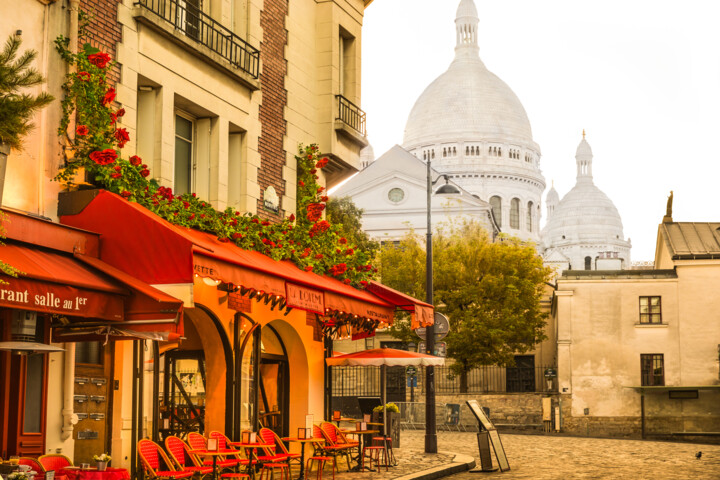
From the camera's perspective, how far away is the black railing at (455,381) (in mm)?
51250

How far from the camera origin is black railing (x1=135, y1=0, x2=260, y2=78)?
16.5m

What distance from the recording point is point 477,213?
84.1 meters

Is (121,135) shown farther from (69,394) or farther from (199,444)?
(199,444)

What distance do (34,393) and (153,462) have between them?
204 centimetres

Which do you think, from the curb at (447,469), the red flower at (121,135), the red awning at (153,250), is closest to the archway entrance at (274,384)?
the curb at (447,469)

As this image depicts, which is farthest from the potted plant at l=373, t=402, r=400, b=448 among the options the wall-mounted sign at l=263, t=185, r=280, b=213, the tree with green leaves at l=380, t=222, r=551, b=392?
the tree with green leaves at l=380, t=222, r=551, b=392

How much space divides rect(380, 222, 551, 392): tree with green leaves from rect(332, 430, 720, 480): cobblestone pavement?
16.1 m

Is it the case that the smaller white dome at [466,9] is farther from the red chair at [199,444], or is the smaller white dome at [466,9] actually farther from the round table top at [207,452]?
the round table top at [207,452]

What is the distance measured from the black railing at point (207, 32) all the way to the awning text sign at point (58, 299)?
5.54m

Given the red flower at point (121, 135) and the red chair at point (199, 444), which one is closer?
the red flower at point (121, 135)

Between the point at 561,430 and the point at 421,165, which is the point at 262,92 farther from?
the point at 421,165

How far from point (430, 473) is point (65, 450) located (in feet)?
27.8

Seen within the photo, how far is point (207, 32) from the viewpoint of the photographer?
1762 cm

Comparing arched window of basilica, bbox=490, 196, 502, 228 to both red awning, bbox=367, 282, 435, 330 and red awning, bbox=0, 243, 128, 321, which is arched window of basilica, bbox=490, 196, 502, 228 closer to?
red awning, bbox=367, 282, 435, 330
